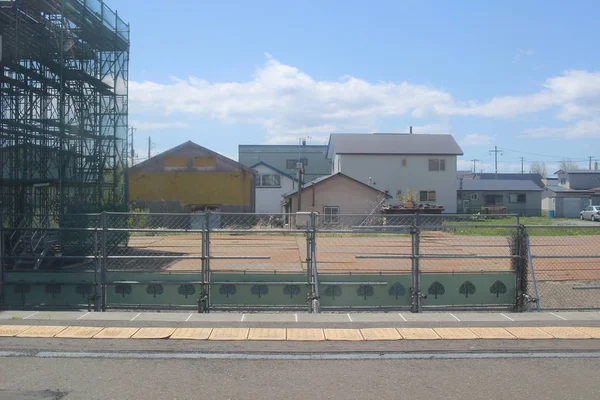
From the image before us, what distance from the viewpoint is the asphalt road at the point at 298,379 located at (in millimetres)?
5578

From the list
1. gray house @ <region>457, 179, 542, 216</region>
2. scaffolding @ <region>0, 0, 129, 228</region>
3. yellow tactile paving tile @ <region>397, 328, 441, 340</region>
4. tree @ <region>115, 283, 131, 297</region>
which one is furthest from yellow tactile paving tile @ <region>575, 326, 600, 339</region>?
gray house @ <region>457, 179, 542, 216</region>

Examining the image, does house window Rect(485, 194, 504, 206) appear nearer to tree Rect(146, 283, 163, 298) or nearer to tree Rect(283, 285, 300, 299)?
tree Rect(283, 285, 300, 299)

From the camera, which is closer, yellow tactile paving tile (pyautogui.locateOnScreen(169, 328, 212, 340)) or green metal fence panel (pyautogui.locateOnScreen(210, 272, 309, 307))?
yellow tactile paving tile (pyautogui.locateOnScreen(169, 328, 212, 340))

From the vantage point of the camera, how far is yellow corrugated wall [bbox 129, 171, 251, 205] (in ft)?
142

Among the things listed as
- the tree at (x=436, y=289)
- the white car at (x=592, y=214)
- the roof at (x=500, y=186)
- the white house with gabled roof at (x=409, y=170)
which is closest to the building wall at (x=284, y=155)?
the roof at (x=500, y=186)

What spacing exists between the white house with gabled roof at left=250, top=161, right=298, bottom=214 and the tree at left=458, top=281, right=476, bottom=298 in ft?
164

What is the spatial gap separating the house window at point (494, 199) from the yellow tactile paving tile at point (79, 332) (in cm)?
6730

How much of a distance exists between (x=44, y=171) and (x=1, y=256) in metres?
13.7

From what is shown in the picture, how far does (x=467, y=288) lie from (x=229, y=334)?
573cm

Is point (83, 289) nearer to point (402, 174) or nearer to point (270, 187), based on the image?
point (270, 187)

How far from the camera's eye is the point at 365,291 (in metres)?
11.4

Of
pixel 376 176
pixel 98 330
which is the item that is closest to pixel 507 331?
pixel 98 330

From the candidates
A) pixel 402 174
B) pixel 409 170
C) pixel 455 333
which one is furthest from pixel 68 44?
pixel 409 170

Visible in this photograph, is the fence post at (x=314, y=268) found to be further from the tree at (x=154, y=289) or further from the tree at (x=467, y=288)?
the tree at (x=154, y=289)
